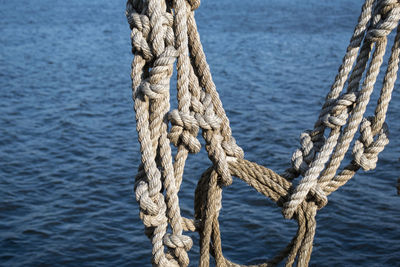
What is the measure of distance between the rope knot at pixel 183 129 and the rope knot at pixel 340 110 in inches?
29.9

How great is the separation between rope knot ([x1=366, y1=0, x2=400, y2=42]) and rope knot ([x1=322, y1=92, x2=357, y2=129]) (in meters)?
A: 0.32

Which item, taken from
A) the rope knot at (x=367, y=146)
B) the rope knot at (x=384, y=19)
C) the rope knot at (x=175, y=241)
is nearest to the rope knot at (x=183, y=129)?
the rope knot at (x=175, y=241)

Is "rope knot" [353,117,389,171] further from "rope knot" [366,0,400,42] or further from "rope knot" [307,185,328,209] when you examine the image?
"rope knot" [366,0,400,42]

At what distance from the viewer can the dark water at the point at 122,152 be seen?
791 centimetres

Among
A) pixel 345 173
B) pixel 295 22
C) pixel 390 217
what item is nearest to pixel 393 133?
pixel 390 217

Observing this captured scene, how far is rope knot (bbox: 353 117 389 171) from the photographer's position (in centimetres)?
285

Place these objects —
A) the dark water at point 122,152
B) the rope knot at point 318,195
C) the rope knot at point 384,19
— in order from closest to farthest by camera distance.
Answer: the rope knot at point 384,19 → the rope knot at point 318,195 → the dark water at point 122,152

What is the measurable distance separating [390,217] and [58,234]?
17.2 ft

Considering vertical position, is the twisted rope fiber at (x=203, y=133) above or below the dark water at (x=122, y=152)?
above

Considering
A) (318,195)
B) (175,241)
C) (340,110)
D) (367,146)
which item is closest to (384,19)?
(340,110)

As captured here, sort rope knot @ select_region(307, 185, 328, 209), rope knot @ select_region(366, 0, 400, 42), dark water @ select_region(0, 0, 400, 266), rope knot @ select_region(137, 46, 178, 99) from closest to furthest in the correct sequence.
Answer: rope knot @ select_region(137, 46, 178, 99) → rope knot @ select_region(366, 0, 400, 42) → rope knot @ select_region(307, 185, 328, 209) → dark water @ select_region(0, 0, 400, 266)

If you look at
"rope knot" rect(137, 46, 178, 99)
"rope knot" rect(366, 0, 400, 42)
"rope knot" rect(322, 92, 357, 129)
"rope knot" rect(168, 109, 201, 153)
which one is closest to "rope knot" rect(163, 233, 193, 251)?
"rope knot" rect(168, 109, 201, 153)

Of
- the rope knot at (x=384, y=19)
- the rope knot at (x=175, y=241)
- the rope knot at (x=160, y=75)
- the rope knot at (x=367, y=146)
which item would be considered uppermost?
the rope knot at (x=384, y=19)

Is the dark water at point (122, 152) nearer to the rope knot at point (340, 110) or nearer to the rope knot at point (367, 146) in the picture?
the rope knot at point (367, 146)
